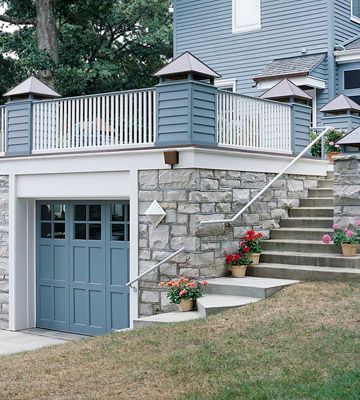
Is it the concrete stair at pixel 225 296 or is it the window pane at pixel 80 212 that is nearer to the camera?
the concrete stair at pixel 225 296

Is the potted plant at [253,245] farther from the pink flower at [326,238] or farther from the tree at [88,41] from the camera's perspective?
the tree at [88,41]

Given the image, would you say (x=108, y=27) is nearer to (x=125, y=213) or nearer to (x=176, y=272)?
(x=125, y=213)

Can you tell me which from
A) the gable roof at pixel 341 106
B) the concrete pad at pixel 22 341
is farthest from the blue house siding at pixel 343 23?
the concrete pad at pixel 22 341

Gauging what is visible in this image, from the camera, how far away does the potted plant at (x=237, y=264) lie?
9.82m

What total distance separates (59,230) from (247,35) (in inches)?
349

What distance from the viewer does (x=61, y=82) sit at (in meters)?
18.5

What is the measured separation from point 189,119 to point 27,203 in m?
3.79

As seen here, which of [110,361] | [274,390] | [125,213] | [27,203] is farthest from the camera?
[27,203]

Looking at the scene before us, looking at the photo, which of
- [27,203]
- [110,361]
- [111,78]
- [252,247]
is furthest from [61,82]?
[110,361]

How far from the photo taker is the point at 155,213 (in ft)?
31.0

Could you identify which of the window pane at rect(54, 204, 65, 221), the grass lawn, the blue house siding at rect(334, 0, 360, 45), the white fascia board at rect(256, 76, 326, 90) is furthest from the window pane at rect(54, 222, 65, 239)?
the blue house siding at rect(334, 0, 360, 45)

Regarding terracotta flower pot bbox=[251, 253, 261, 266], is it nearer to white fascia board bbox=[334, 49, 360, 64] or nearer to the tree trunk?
white fascia board bbox=[334, 49, 360, 64]

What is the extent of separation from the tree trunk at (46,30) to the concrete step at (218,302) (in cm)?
1063

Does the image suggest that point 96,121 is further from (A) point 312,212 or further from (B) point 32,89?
(A) point 312,212
